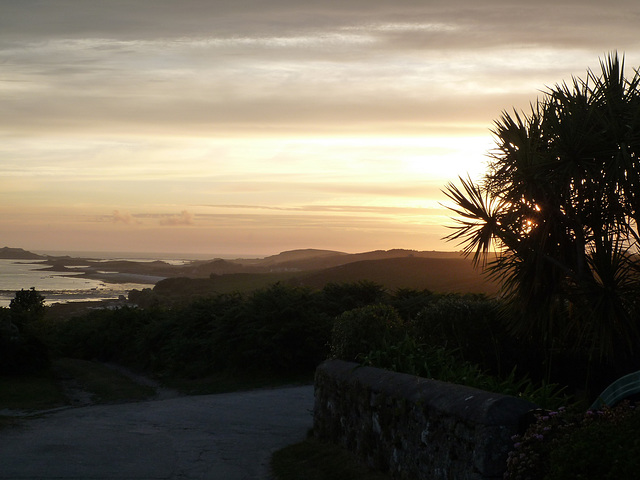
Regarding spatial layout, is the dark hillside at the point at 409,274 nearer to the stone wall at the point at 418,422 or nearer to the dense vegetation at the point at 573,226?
the dense vegetation at the point at 573,226

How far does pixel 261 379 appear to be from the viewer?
732 inches

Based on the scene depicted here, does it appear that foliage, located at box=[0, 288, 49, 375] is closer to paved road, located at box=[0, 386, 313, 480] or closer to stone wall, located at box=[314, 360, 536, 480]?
paved road, located at box=[0, 386, 313, 480]

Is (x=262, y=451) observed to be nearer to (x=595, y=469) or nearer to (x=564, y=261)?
(x=564, y=261)

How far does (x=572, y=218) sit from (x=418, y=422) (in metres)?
5.70

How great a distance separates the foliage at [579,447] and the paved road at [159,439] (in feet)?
14.1

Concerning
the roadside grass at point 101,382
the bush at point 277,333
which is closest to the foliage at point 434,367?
the roadside grass at point 101,382

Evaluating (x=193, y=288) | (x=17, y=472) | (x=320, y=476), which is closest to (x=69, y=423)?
(x=17, y=472)

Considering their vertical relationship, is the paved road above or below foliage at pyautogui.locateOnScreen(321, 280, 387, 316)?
below

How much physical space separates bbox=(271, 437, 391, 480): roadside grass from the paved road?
26cm

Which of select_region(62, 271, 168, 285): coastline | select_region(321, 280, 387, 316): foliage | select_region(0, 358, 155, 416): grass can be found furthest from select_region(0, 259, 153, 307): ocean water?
select_region(321, 280, 387, 316): foliage

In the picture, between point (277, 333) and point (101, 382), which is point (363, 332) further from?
point (101, 382)

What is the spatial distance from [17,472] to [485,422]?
18.8 ft

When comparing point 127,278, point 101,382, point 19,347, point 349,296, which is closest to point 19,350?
point 19,347

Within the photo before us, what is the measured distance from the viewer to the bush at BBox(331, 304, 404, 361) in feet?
33.6
